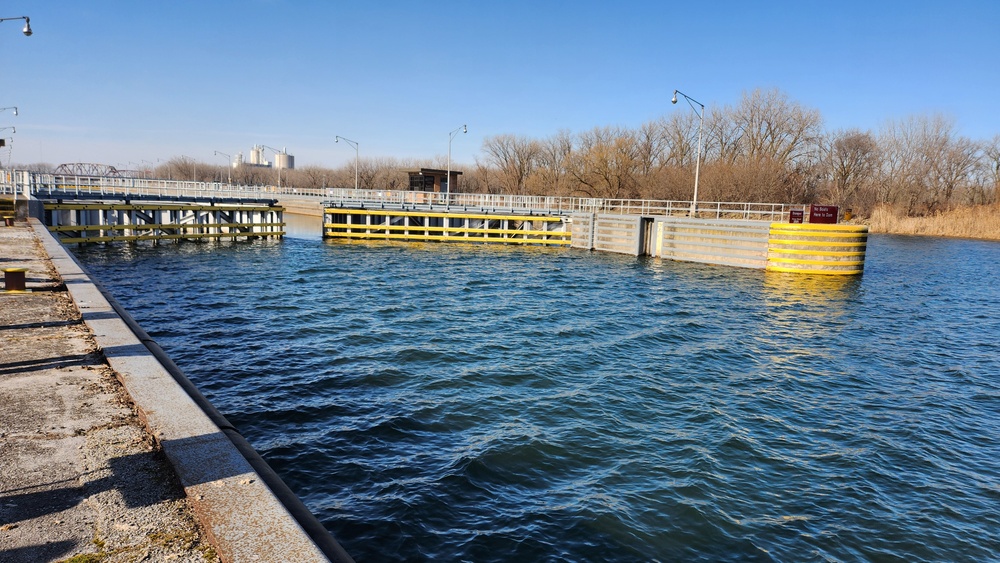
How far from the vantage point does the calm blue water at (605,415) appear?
7883 mm

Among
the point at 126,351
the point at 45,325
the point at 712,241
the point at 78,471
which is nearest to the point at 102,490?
the point at 78,471

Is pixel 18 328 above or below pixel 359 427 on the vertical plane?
above

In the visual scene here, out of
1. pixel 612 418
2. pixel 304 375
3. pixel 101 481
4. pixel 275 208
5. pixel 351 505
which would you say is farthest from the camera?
pixel 275 208

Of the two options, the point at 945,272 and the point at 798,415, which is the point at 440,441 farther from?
the point at 945,272

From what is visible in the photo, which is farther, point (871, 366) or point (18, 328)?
point (871, 366)

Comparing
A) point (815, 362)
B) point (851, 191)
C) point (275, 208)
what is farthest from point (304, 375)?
point (851, 191)

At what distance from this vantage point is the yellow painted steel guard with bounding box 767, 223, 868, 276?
3200 centimetres

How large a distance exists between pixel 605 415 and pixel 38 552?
8.79 metres

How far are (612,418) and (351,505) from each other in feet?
17.0

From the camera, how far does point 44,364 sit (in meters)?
8.66

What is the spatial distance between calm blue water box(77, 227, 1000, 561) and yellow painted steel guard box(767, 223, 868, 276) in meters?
7.04

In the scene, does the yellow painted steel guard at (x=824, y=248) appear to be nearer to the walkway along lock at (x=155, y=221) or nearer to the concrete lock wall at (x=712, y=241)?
the concrete lock wall at (x=712, y=241)

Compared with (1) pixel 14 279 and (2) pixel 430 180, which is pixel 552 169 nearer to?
(2) pixel 430 180

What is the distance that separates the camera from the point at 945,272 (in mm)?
37531
